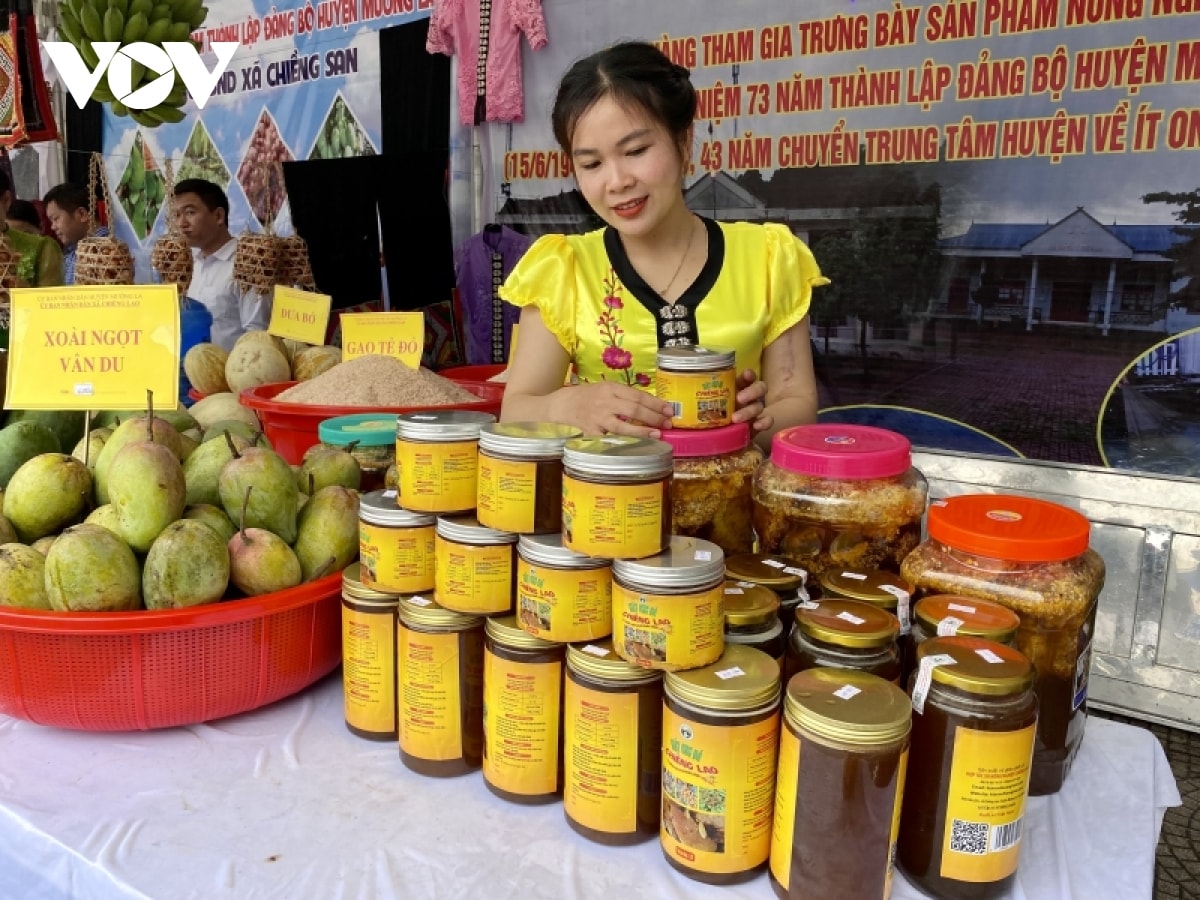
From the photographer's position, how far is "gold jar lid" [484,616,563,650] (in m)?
0.85

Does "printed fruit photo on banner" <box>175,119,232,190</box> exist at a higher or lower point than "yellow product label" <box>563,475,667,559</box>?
higher

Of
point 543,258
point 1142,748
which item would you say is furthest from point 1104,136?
point 1142,748

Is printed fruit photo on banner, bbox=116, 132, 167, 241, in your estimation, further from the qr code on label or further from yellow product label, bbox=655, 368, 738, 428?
the qr code on label

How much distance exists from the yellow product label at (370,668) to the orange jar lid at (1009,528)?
1.98ft

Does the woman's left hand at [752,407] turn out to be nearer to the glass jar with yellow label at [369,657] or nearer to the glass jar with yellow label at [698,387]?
the glass jar with yellow label at [698,387]

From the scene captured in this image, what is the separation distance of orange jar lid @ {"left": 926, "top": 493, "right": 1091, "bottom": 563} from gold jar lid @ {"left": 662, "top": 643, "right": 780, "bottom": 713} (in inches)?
11.0

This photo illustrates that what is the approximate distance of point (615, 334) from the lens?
1.61 meters

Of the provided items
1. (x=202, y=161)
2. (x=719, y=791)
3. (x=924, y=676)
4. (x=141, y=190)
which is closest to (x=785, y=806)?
(x=719, y=791)

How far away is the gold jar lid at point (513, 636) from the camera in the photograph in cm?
85

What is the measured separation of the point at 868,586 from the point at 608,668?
31 centimetres

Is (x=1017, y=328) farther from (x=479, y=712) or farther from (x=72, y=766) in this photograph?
(x=72, y=766)

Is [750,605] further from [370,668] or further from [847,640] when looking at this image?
[370,668]

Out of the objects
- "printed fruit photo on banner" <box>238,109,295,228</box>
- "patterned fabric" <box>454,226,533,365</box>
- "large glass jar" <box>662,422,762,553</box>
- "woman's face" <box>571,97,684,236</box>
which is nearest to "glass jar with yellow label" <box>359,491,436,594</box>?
"large glass jar" <box>662,422,762,553</box>
